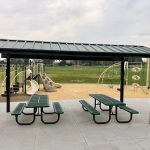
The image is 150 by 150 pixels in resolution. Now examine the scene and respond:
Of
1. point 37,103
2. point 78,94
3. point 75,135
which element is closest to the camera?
point 75,135

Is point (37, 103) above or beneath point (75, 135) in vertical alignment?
above

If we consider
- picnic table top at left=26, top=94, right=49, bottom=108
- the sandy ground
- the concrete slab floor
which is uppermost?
picnic table top at left=26, top=94, right=49, bottom=108

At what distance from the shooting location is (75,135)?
6520 millimetres

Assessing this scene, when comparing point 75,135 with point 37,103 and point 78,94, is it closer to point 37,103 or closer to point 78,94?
point 37,103

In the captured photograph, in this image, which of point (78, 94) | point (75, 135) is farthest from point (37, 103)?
point (78, 94)

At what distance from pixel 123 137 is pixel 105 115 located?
277cm

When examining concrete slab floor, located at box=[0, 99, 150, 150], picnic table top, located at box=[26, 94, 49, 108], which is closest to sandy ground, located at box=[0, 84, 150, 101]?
picnic table top, located at box=[26, 94, 49, 108]

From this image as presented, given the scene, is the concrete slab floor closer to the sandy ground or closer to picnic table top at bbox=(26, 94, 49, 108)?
picnic table top at bbox=(26, 94, 49, 108)

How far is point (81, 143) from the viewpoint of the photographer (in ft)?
19.2

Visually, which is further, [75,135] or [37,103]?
[37,103]

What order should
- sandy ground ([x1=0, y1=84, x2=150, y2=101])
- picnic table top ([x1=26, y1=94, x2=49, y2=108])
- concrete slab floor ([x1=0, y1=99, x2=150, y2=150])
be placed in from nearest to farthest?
1. concrete slab floor ([x1=0, y1=99, x2=150, y2=150])
2. picnic table top ([x1=26, y1=94, x2=49, y2=108])
3. sandy ground ([x1=0, y1=84, x2=150, y2=101])

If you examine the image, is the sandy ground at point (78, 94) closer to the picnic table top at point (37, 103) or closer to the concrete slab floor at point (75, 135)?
the picnic table top at point (37, 103)

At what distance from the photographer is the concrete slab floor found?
222 inches

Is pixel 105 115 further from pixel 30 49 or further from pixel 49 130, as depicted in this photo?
pixel 30 49
